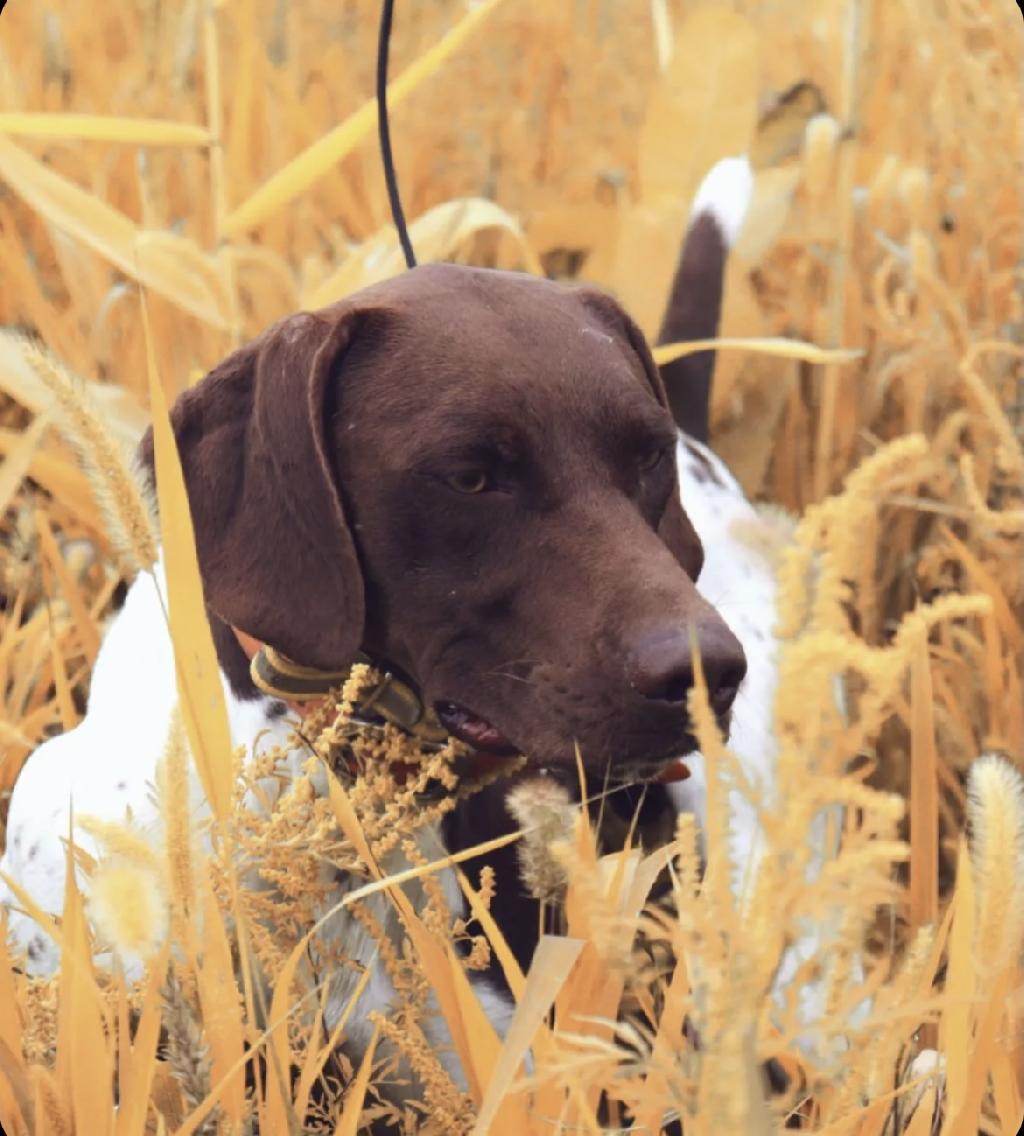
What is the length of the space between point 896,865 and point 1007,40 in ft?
6.52

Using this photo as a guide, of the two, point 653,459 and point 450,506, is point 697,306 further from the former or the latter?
point 450,506

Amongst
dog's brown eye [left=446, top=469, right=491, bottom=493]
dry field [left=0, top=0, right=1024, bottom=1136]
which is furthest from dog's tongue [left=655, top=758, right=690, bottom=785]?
dog's brown eye [left=446, top=469, right=491, bottom=493]

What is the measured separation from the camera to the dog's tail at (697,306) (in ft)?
10.2

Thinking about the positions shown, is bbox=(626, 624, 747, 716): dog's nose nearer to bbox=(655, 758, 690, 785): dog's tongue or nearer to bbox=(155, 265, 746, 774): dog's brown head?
bbox=(155, 265, 746, 774): dog's brown head

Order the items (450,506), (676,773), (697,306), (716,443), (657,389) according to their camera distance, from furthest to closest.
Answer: (716,443), (697,306), (657,389), (676,773), (450,506)

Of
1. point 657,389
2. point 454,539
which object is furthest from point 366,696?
point 657,389

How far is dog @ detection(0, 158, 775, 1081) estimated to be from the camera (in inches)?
71.8

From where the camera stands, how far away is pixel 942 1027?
160 centimetres

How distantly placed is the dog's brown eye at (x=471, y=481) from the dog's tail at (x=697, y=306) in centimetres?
122

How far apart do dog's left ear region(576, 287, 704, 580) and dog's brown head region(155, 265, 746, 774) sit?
0.14m

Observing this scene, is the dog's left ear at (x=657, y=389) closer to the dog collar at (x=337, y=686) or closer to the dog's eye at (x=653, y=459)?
the dog's eye at (x=653, y=459)

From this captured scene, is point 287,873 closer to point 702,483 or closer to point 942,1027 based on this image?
point 942,1027

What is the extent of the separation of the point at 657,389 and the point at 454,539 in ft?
1.68

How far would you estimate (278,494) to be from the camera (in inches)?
77.3
